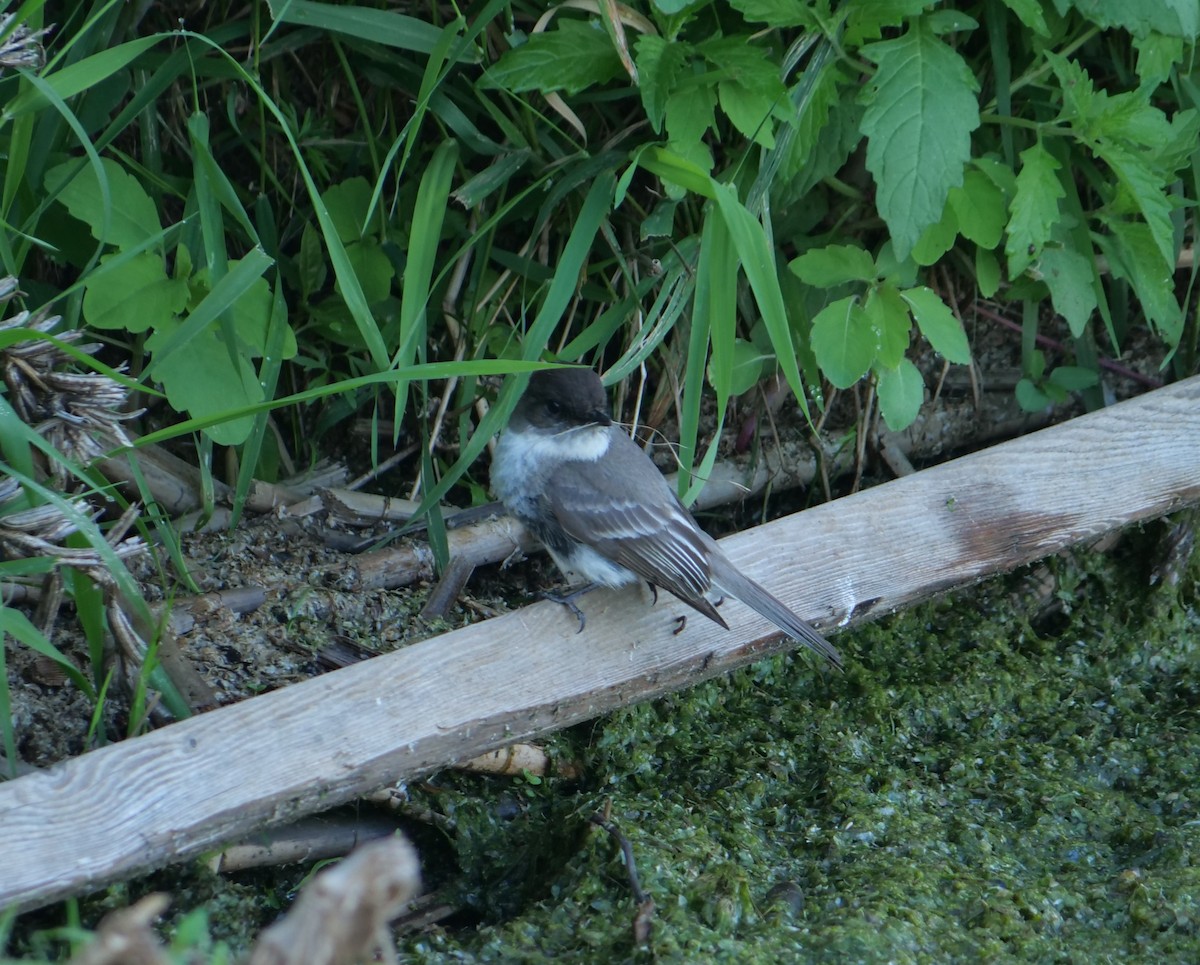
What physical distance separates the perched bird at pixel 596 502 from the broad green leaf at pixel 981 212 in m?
1.20

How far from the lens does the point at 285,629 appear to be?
337 cm

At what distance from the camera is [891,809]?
3.35 meters

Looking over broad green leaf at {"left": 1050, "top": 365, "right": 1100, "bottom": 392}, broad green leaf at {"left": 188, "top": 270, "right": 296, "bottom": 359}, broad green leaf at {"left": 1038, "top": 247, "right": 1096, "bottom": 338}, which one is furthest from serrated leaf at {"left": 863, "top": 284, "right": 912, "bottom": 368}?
broad green leaf at {"left": 188, "top": 270, "right": 296, "bottom": 359}

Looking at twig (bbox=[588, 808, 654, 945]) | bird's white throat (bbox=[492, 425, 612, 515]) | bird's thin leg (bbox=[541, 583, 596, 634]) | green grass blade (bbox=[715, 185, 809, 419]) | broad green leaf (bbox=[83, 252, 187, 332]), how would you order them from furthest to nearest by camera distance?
1. bird's white throat (bbox=[492, 425, 612, 515])
2. broad green leaf (bbox=[83, 252, 187, 332])
3. bird's thin leg (bbox=[541, 583, 596, 634])
4. green grass blade (bbox=[715, 185, 809, 419])
5. twig (bbox=[588, 808, 654, 945])

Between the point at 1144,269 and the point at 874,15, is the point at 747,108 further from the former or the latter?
the point at 1144,269

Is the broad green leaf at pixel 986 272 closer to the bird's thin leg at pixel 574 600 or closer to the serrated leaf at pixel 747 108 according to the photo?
the serrated leaf at pixel 747 108

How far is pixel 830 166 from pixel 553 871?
2.16m

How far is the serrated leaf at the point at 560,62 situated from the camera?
3.30 m

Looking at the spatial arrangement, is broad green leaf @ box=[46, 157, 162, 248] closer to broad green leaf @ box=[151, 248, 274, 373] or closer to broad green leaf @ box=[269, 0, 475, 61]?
broad green leaf @ box=[151, 248, 274, 373]

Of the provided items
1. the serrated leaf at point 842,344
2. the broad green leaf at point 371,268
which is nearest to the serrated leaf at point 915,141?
the serrated leaf at point 842,344

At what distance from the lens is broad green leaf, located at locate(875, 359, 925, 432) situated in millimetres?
3695

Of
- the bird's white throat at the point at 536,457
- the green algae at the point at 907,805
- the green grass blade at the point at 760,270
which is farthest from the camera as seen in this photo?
the bird's white throat at the point at 536,457

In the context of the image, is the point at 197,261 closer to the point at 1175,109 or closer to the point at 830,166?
the point at 830,166

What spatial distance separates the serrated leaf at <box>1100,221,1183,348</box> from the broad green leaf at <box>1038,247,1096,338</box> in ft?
0.49
